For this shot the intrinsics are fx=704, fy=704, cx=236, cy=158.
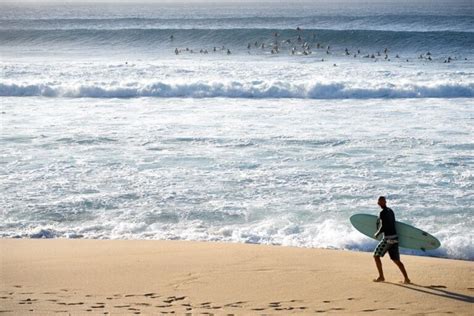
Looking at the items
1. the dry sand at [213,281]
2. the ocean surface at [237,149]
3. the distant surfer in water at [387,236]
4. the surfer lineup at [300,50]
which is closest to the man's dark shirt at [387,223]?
the distant surfer in water at [387,236]

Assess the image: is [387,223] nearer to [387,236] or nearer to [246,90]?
[387,236]

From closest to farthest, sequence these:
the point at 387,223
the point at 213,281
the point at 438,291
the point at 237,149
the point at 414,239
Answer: the point at 438,291, the point at 213,281, the point at 387,223, the point at 414,239, the point at 237,149

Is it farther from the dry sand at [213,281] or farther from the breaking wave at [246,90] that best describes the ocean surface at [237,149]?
the dry sand at [213,281]

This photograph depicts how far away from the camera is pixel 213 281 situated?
8.33 metres

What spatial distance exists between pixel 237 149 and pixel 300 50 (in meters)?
25.1

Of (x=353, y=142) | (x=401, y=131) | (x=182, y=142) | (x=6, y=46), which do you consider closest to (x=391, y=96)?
(x=401, y=131)

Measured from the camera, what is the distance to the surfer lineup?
1422 inches

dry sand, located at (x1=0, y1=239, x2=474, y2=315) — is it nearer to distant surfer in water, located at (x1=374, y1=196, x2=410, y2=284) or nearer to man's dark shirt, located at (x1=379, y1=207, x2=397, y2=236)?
distant surfer in water, located at (x1=374, y1=196, x2=410, y2=284)

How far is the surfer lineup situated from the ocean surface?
1.75m

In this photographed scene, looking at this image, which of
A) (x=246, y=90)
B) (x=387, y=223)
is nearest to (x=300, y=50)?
(x=246, y=90)

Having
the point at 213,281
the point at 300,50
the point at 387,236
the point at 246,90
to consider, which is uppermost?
the point at 300,50

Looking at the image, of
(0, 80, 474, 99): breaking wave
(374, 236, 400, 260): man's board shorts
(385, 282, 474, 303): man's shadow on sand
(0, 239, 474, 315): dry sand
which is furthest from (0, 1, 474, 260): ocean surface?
(385, 282, 474, 303): man's shadow on sand

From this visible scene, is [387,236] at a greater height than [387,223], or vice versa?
[387,223]

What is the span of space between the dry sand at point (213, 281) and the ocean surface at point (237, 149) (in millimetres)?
922
